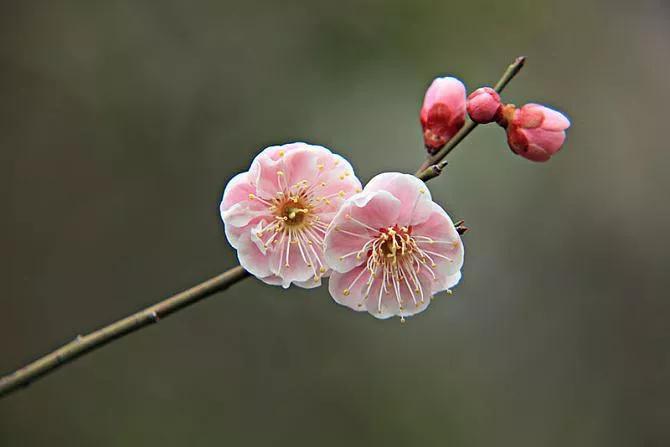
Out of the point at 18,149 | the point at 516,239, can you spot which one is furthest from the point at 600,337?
the point at 18,149

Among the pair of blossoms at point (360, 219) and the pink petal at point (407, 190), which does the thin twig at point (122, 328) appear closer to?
the pair of blossoms at point (360, 219)

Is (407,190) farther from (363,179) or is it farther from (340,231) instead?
(363,179)

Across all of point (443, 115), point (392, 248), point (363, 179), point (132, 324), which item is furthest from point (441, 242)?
point (363, 179)

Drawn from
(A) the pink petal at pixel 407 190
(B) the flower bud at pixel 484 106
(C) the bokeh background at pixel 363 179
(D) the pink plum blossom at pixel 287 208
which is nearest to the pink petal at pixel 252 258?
(D) the pink plum blossom at pixel 287 208

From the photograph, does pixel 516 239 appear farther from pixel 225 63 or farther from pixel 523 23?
pixel 225 63

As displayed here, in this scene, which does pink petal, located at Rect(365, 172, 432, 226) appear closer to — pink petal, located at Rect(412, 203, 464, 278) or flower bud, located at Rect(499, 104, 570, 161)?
pink petal, located at Rect(412, 203, 464, 278)
